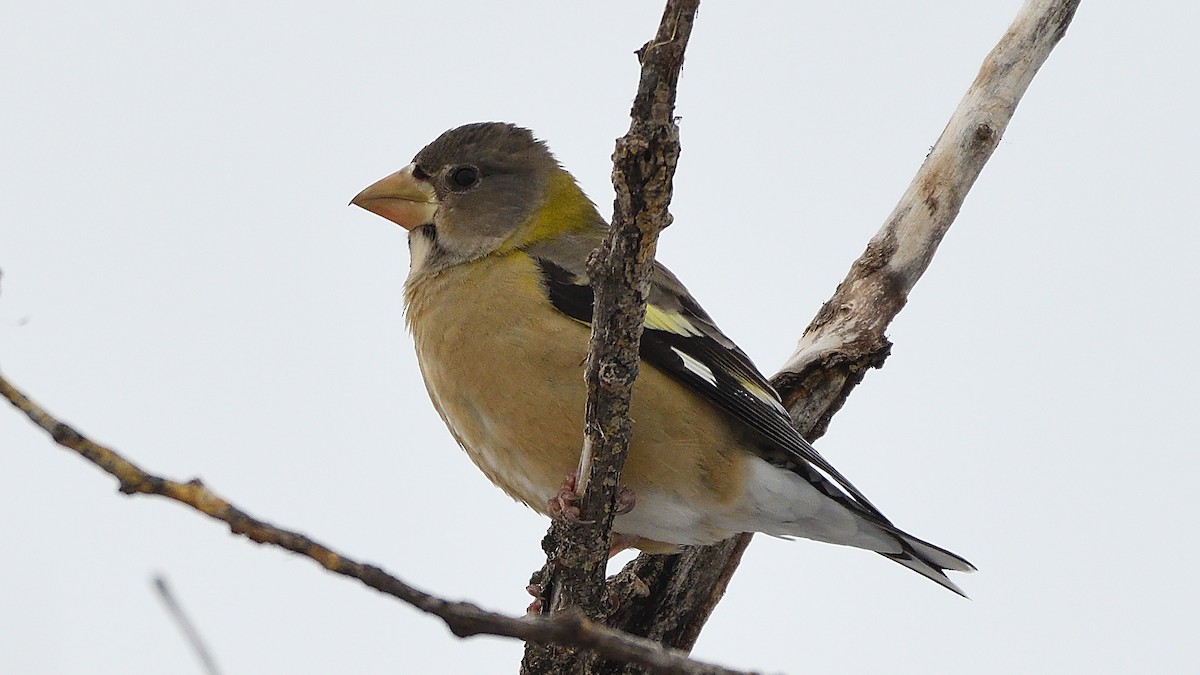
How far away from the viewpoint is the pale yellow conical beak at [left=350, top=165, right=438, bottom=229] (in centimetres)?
551

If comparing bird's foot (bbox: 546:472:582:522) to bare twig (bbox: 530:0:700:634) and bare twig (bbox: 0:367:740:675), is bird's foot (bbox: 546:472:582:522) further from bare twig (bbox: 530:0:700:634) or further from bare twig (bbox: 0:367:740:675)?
bare twig (bbox: 0:367:740:675)

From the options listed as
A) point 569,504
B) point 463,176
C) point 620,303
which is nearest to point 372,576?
point 620,303

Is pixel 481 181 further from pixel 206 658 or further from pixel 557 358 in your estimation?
→ pixel 206 658

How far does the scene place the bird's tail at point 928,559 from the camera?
4.71 m

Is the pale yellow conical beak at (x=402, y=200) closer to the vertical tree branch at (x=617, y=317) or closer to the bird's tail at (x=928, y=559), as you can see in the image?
the vertical tree branch at (x=617, y=317)

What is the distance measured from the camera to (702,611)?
5.16 metres

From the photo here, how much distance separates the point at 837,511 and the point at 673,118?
2.37 metres

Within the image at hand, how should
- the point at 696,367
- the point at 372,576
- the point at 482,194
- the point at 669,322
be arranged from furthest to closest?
the point at 482,194
the point at 669,322
the point at 696,367
the point at 372,576

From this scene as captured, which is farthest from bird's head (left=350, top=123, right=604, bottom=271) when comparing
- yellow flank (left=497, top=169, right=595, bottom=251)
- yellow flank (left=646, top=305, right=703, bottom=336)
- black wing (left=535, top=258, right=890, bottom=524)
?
yellow flank (left=646, top=305, right=703, bottom=336)

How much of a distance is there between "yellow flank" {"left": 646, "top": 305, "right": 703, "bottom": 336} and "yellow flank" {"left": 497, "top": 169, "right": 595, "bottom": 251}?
2.40 feet


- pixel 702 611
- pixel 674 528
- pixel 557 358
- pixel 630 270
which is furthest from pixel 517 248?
pixel 630 270

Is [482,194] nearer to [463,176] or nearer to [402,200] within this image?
[463,176]

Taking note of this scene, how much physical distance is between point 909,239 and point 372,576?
404 centimetres

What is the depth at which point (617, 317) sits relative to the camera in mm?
3072
